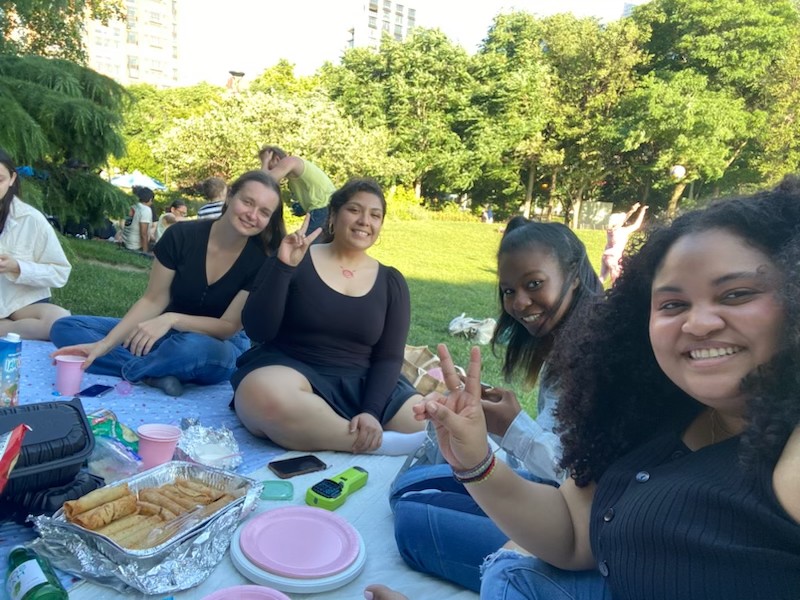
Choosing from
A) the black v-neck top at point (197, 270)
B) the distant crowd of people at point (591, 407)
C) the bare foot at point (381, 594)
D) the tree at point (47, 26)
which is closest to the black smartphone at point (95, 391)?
the black v-neck top at point (197, 270)

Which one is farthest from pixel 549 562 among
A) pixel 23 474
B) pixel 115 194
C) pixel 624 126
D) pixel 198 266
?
pixel 624 126

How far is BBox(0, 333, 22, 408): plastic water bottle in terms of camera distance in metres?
2.25

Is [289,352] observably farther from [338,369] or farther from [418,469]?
[418,469]

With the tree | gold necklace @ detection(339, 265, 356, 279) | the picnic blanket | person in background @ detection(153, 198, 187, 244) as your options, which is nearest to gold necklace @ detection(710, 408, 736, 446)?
the picnic blanket

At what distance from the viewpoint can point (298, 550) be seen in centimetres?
184

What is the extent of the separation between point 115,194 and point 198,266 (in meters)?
4.15

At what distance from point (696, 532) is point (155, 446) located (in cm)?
183

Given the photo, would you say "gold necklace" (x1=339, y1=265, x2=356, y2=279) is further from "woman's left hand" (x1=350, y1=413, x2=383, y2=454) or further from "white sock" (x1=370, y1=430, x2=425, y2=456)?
"white sock" (x1=370, y1=430, x2=425, y2=456)

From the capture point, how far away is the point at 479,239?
17969 mm

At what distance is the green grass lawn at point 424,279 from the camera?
19.5 feet

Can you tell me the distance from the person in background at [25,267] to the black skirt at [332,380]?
1708mm

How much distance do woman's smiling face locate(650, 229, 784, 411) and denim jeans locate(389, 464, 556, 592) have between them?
86cm

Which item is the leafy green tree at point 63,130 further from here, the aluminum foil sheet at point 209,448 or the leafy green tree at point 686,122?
the leafy green tree at point 686,122

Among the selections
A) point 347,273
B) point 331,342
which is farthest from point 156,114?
point 331,342
